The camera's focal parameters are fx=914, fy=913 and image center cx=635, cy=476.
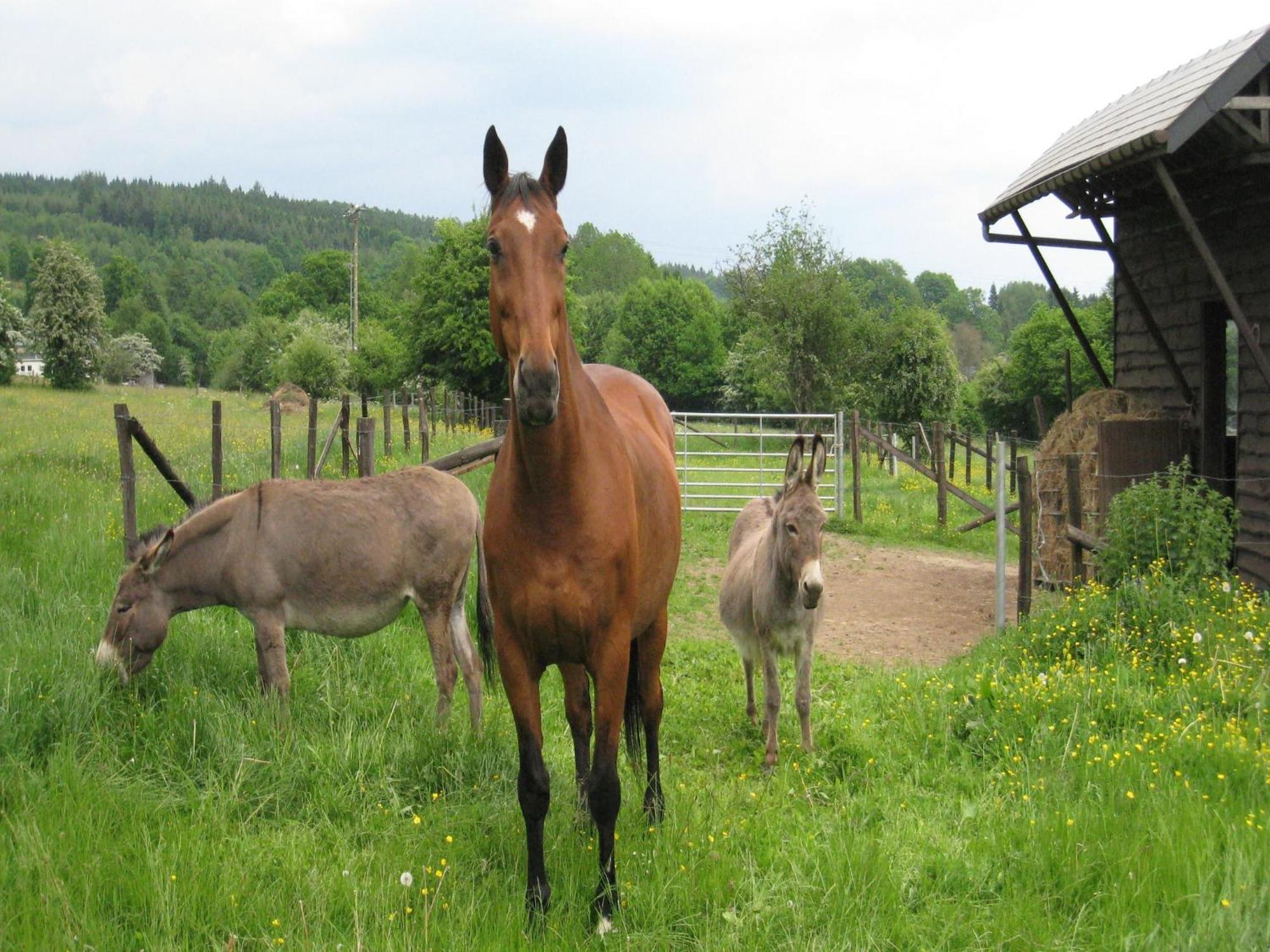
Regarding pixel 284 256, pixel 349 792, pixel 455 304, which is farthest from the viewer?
pixel 284 256

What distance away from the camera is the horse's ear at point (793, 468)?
6.01 meters

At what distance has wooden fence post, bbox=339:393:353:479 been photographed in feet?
34.8

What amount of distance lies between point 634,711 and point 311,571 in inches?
93.8

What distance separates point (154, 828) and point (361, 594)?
2165 millimetres

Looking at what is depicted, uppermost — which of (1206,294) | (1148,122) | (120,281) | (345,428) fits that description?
(120,281)

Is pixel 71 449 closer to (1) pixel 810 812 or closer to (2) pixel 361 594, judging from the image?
(2) pixel 361 594

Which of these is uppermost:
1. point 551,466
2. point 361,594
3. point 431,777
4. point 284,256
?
point 284,256

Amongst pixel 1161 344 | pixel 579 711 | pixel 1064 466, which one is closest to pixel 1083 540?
pixel 1064 466

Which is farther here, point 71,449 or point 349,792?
point 71,449

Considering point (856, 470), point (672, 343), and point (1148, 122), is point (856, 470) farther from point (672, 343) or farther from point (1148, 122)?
point (672, 343)

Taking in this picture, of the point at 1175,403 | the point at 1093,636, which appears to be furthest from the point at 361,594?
the point at 1175,403

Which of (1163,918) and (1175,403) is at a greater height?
(1175,403)

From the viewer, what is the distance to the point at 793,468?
20.2ft

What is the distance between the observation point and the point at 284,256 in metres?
154
